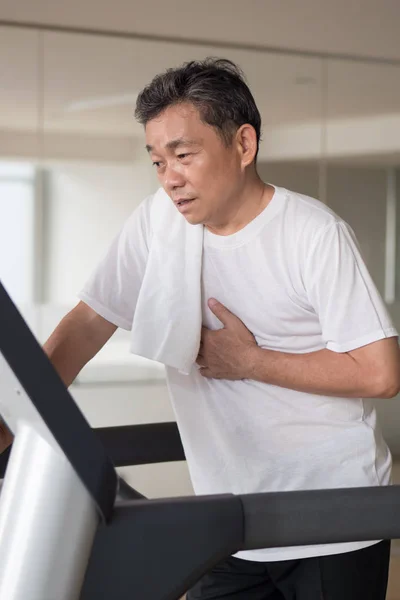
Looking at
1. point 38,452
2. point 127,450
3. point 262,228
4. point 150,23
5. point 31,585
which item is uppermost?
point 150,23

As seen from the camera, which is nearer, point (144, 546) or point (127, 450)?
point (144, 546)

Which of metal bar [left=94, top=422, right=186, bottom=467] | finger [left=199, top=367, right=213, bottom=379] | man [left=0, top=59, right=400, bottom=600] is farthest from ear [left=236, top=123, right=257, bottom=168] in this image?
metal bar [left=94, top=422, right=186, bottom=467]

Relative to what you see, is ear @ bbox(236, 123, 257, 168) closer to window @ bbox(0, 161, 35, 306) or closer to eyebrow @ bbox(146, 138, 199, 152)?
eyebrow @ bbox(146, 138, 199, 152)

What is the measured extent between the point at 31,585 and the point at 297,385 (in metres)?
0.78

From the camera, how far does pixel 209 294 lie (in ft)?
5.33

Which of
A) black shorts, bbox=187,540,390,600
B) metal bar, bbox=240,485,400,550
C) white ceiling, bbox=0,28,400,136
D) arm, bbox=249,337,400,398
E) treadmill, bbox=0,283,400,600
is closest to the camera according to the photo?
treadmill, bbox=0,283,400,600

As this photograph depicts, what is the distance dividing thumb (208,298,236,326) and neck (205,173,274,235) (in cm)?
13

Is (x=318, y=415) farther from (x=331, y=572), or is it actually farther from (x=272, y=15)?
(x=272, y=15)

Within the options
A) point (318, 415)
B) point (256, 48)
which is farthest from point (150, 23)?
A: point (318, 415)

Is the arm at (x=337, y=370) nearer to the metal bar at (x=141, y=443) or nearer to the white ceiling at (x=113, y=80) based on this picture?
the metal bar at (x=141, y=443)

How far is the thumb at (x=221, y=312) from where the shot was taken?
1569mm

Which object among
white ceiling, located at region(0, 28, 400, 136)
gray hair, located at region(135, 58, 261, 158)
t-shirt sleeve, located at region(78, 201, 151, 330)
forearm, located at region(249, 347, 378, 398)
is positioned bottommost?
forearm, located at region(249, 347, 378, 398)

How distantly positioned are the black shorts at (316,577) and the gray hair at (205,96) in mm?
735

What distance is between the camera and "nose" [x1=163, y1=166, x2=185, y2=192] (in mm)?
1482
